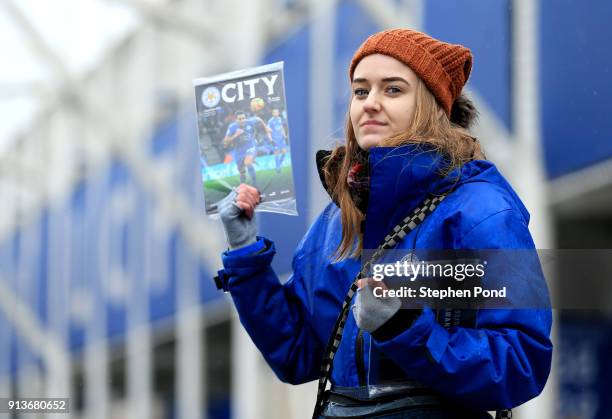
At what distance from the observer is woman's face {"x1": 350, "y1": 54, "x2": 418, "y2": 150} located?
9.46ft

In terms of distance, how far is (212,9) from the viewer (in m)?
15.0

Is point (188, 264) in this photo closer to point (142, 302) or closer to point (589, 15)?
point (142, 302)

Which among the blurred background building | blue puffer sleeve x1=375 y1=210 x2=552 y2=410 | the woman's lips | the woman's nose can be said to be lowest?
blue puffer sleeve x1=375 y1=210 x2=552 y2=410

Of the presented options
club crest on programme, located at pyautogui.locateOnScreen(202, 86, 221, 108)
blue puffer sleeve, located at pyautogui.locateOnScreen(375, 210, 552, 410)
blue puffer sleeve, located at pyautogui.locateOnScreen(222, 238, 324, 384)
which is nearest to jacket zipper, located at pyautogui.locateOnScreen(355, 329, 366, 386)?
blue puffer sleeve, located at pyautogui.locateOnScreen(375, 210, 552, 410)

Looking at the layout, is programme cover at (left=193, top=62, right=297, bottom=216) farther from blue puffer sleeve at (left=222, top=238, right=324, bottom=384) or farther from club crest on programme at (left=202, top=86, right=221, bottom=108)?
blue puffer sleeve at (left=222, top=238, right=324, bottom=384)

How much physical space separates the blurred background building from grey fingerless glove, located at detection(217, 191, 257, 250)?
31cm

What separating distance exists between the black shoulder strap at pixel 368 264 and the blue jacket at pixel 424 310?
0.01 metres

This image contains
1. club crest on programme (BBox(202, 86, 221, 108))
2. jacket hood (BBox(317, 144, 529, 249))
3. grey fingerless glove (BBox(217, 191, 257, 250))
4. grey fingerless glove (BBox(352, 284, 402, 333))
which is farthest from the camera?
club crest on programme (BBox(202, 86, 221, 108))

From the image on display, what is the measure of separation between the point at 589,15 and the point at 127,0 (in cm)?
753

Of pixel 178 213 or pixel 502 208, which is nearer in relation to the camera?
pixel 502 208

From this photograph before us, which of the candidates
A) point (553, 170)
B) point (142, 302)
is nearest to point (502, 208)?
point (553, 170)

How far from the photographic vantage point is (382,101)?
9.48ft

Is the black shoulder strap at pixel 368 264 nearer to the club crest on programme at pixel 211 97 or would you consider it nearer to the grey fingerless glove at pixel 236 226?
the grey fingerless glove at pixel 236 226

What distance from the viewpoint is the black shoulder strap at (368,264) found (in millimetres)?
2731
